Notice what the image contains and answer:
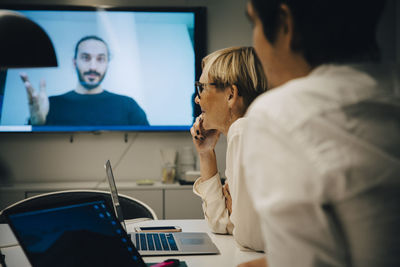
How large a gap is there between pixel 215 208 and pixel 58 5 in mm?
2435

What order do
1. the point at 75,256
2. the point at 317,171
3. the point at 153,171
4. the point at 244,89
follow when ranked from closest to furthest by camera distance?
the point at 317,171 < the point at 75,256 < the point at 244,89 < the point at 153,171

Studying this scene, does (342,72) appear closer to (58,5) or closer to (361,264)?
(361,264)

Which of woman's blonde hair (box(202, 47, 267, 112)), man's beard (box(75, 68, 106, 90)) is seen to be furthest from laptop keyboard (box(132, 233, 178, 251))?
man's beard (box(75, 68, 106, 90))

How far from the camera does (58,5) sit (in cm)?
316

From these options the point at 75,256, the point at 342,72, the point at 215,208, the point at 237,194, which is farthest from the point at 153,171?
the point at 342,72

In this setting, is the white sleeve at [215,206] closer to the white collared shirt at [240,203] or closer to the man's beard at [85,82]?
the white collared shirt at [240,203]

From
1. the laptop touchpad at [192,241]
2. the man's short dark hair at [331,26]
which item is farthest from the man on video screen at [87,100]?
the man's short dark hair at [331,26]

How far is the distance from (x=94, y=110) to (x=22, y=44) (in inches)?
88.8

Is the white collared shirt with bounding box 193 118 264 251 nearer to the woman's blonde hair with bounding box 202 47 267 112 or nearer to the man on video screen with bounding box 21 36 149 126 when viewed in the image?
the woman's blonde hair with bounding box 202 47 267 112

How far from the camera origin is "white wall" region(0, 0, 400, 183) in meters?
3.28

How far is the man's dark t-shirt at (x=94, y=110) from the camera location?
3166 mm

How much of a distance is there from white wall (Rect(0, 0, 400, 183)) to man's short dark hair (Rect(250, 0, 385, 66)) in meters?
2.79

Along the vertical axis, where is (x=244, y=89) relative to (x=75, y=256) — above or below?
above

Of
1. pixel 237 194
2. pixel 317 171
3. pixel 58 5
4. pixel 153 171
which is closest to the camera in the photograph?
pixel 317 171
